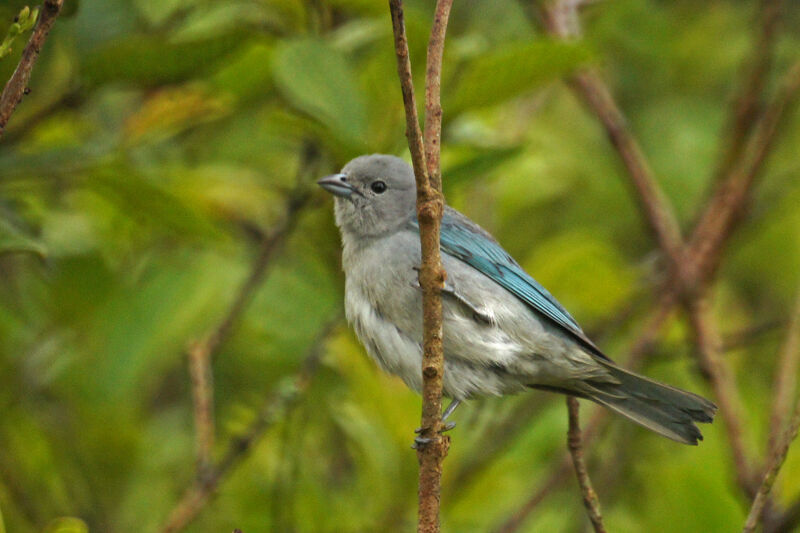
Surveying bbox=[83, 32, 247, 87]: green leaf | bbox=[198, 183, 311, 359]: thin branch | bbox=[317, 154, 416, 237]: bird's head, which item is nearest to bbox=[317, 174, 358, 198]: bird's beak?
bbox=[317, 154, 416, 237]: bird's head

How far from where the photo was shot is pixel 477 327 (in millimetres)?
3840

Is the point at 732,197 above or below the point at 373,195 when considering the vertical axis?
above

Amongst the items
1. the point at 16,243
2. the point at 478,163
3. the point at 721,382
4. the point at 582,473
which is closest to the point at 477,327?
the point at 478,163

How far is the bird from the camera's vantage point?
3781mm

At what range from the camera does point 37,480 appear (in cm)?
422

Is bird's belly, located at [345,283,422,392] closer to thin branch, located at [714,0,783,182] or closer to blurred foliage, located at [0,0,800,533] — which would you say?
blurred foliage, located at [0,0,800,533]

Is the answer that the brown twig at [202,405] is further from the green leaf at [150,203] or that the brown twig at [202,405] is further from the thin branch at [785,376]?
the thin branch at [785,376]

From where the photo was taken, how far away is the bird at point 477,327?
12.4ft

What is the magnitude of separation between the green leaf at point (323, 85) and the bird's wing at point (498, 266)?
1.71 feet

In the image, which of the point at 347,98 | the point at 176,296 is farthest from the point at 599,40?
the point at 176,296

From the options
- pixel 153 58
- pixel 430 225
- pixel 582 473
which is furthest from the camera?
pixel 153 58

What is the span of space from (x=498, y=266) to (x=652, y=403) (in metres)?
0.76

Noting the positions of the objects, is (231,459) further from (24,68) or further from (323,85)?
(24,68)

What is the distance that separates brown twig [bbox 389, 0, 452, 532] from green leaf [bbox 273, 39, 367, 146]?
1.24 metres
